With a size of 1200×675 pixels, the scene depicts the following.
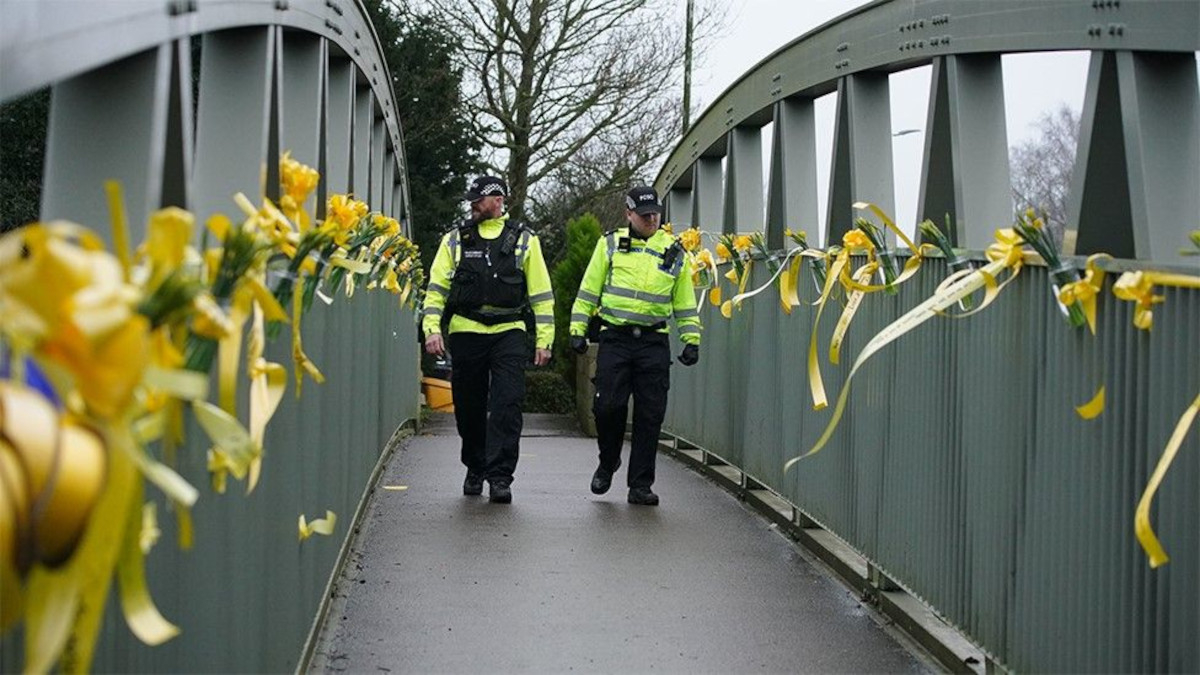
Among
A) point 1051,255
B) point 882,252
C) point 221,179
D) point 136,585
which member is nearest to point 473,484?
point 882,252

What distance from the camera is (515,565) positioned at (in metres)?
8.77

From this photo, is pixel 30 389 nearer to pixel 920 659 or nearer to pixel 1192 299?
pixel 1192 299

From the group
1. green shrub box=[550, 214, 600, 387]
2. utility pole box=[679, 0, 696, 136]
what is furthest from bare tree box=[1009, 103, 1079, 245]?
utility pole box=[679, 0, 696, 136]

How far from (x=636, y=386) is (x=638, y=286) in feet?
2.08

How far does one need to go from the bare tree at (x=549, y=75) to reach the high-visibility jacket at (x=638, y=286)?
2296cm

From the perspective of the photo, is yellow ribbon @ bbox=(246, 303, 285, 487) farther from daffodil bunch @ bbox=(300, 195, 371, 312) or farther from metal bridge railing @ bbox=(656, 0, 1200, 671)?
metal bridge railing @ bbox=(656, 0, 1200, 671)

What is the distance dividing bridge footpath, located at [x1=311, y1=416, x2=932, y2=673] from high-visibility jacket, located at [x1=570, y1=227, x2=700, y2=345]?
113 cm

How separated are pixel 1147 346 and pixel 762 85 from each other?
8.06m

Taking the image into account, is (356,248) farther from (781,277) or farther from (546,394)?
(546,394)

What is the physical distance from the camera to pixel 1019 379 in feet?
18.6

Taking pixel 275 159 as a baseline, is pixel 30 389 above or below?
below

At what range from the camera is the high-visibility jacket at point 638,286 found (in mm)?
11180

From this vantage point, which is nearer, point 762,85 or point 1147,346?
point 1147,346

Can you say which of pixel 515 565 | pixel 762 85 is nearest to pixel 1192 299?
pixel 515 565
